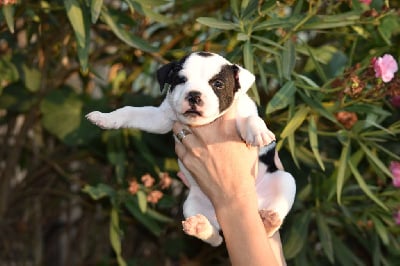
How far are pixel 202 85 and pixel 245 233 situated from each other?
0.52 m

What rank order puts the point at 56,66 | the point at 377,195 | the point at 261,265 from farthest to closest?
the point at 56,66 → the point at 377,195 → the point at 261,265

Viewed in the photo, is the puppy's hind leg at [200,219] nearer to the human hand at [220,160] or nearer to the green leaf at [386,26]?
the human hand at [220,160]

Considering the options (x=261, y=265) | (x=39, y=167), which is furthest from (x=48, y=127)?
(x=261, y=265)

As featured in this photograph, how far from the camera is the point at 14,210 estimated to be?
518cm

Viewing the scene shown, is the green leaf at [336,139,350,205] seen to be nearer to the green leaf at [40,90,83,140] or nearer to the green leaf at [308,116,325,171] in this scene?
the green leaf at [308,116,325,171]

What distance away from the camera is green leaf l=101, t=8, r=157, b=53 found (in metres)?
3.56

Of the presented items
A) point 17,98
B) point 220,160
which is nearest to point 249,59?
point 220,160

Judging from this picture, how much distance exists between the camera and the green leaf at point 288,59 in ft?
10.9

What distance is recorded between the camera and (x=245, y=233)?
110 inches

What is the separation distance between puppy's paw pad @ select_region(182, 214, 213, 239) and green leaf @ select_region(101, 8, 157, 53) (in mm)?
1025

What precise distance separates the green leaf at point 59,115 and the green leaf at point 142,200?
0.64 m

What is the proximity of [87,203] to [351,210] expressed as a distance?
1.52m

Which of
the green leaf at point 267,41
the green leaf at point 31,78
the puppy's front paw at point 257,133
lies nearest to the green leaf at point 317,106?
the green leaf at point 267,41

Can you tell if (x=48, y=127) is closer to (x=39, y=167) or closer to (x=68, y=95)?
(x=68, y=95)
